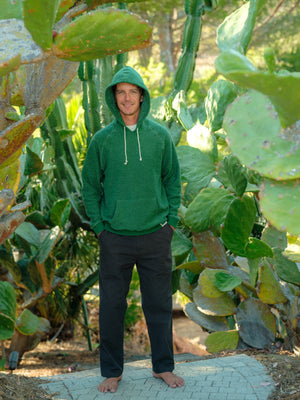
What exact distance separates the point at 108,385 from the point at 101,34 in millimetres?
1587

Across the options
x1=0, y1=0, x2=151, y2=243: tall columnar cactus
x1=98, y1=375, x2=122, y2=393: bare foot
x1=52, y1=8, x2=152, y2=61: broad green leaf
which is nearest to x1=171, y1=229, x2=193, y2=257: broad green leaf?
x1=98, y1=375, x2=122, y2=393: bare foot

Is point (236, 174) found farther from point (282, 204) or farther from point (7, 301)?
point (7, 301)

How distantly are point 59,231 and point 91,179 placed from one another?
2.97 feet

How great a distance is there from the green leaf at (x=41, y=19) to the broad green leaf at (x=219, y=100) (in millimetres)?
1381

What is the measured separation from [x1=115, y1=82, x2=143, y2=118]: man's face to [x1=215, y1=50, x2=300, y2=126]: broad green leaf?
105 cm

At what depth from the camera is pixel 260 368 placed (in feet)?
8.06

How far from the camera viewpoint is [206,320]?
122 inches

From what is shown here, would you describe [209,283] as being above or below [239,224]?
below

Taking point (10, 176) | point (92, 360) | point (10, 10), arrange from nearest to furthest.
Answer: point (10, 10) < point (10, 176) < point (92, 360)

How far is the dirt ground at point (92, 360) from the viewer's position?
2.19 meters

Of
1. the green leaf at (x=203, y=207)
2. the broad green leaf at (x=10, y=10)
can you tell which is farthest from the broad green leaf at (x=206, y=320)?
the broad green leaf at (x=10, y=10)

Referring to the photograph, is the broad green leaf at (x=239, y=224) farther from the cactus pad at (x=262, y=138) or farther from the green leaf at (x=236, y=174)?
the cactus pad at (x=262, y=138)

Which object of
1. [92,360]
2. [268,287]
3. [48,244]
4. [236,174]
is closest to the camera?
[236,174]

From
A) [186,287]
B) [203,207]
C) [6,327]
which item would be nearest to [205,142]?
[203,207]
